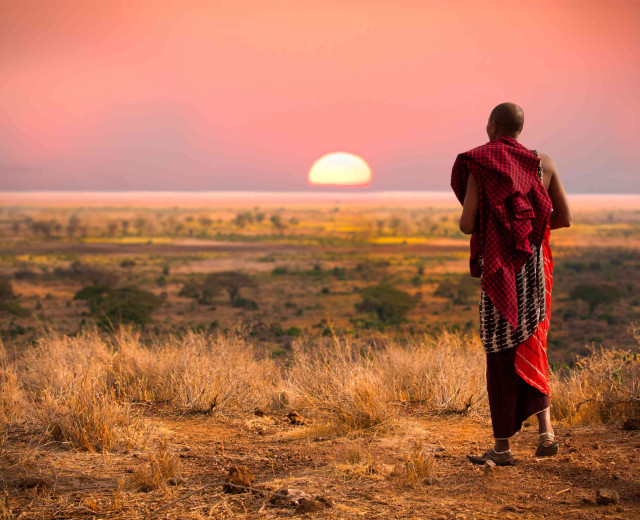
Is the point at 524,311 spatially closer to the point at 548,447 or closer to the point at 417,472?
the point at 548,447

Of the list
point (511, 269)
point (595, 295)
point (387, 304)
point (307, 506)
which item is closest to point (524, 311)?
point (511, 269)

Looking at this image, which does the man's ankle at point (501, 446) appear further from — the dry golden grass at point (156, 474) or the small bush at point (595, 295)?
the small bush at point (595, 295)

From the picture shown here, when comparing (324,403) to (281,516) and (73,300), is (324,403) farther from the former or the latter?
(73,300)

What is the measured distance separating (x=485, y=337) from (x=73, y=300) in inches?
953

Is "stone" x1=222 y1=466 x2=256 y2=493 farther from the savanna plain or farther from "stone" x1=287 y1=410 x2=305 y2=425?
"stone" x1=287 y1=410 x2=305 y2=425

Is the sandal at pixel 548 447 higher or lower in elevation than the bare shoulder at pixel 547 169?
lower

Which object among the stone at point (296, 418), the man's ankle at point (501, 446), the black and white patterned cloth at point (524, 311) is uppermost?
the black and white patterned cloth at point (524, 311)

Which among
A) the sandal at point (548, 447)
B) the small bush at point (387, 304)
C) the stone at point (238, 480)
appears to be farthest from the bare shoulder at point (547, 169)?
the small bush at point (387, 304)

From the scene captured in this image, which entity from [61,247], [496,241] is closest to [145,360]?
[496,241]

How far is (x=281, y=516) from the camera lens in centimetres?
340

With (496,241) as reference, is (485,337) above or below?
below

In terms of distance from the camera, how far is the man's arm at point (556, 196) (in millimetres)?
4145

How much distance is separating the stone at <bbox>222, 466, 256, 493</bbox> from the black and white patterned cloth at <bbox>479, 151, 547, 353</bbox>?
1.67 m

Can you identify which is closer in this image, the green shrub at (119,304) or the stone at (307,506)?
the stone at (307,506)
